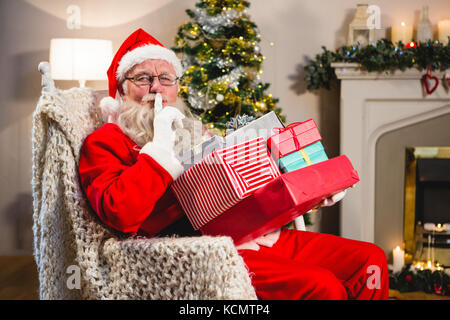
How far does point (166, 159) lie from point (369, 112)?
2.11m

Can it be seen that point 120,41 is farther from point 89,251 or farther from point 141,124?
point 89,251

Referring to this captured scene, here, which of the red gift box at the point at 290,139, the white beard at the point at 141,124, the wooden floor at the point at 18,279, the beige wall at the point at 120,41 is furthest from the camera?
the beige wall at the point at 120,41

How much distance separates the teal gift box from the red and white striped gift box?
0.26 ft

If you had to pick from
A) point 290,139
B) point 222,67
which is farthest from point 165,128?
point 222,67

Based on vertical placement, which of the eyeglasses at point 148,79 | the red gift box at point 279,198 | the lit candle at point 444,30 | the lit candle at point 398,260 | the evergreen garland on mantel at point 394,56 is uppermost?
the lit candle at point 444,30

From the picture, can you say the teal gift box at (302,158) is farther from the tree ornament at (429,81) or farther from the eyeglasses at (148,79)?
the tree ornament at (429,81)

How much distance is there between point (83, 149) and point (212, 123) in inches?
57.9

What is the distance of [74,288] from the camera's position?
1.18m

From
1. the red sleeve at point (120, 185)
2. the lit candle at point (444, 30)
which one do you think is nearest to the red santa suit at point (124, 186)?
the red sleeve at point (120, 185)

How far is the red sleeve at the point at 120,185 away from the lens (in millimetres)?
1078

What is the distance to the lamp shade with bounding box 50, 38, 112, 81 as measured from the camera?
269 centimetres

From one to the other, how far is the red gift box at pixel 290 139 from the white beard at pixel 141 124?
32 centimetres
